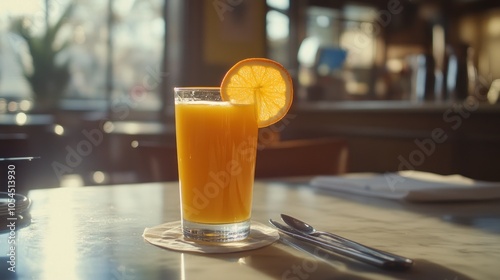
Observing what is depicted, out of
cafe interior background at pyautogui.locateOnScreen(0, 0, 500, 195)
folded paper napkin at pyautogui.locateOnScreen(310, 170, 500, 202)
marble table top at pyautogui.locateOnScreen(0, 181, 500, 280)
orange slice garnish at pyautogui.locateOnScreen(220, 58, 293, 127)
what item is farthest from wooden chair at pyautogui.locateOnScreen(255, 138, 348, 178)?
cafe interior background at pyautogui.locateOnScreen(0, 0, 500, 195)

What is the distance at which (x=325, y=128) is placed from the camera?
5.03m

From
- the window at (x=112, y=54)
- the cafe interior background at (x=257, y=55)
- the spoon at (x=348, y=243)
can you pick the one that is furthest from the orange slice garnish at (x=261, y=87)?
the window at (x=112, y=54)

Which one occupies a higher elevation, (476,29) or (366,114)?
(476,29)

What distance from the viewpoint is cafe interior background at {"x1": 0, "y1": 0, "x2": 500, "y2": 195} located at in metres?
4.01

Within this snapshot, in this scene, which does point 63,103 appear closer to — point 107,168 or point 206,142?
point 107,168

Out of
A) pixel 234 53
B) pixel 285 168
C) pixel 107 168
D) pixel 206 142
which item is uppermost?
pixel 234 53

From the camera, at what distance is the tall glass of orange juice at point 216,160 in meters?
0.82

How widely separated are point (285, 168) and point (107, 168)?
9.23ft

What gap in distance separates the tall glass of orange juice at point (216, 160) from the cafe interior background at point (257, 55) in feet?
9.23

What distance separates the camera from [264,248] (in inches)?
29.7

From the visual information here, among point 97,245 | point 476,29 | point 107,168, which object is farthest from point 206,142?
point 476,29

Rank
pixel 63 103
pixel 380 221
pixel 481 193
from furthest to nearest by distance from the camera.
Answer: pixel 63 103, pixel 481 193, pixel 380 221

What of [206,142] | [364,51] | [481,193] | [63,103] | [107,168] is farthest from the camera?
[364,51]

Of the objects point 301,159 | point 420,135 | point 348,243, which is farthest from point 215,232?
point 420,135
